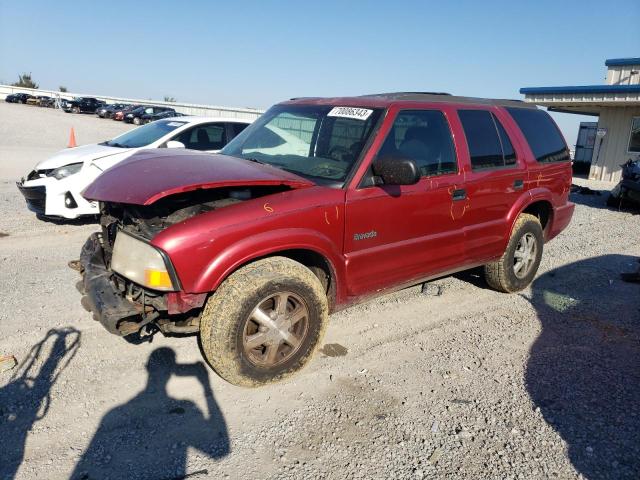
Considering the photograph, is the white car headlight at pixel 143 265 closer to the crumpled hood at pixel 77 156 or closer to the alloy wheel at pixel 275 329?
the alloy wheel at pixel 275 329

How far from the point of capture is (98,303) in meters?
3.22

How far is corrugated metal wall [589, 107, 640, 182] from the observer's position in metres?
17.8

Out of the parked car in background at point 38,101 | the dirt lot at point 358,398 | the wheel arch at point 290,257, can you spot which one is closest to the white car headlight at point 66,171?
the dirt lot at point 358,398

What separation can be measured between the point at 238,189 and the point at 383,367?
170cm

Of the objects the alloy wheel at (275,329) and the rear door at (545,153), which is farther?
the rear door at (545,153)

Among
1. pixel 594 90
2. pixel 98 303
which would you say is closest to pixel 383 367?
pixel 98 303

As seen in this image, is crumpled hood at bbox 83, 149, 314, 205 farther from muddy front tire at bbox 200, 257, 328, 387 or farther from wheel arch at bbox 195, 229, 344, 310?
muddy front tire at bbox 200, 257, 328, 387

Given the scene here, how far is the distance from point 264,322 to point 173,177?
3.68 ft

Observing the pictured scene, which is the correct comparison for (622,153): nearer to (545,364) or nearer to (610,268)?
(610,268)

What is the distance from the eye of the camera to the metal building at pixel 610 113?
17.1 meters

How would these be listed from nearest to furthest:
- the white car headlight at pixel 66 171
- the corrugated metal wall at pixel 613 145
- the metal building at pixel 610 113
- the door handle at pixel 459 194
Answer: the door handle at pixel 459 194
the white car headlight at pixel 66 171
the metal building at pixel 610 113
the corrugated metal wall at pixel 613 145

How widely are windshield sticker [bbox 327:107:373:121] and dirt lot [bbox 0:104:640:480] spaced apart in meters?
1.80

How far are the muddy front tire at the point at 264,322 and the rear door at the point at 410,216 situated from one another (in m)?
0.48

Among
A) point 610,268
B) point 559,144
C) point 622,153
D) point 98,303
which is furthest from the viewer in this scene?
point 622,153
